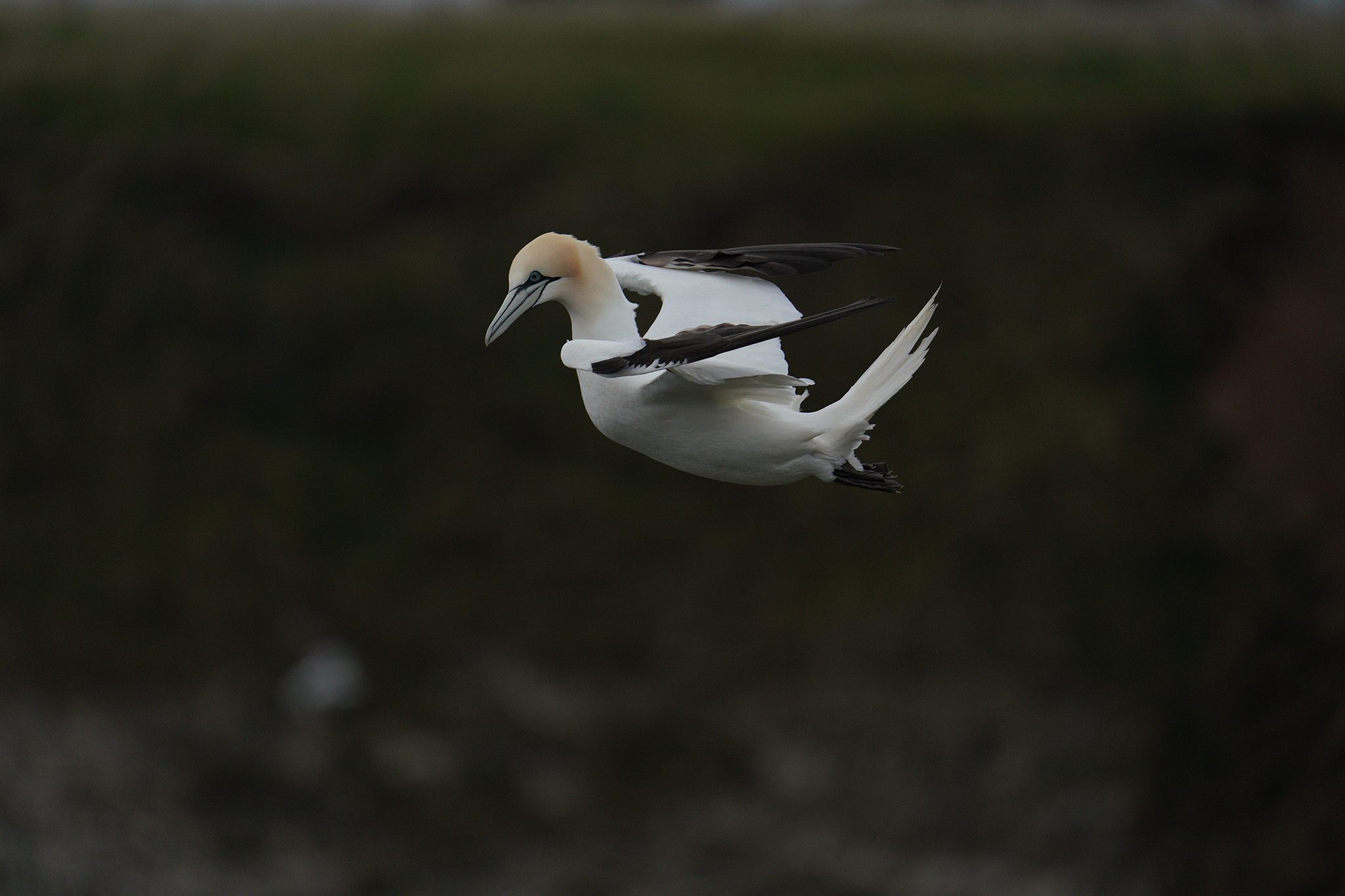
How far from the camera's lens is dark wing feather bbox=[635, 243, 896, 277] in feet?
21.4

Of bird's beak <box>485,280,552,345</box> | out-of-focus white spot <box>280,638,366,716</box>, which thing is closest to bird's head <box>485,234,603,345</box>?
bird's beak <box>485,280,552,345</box>

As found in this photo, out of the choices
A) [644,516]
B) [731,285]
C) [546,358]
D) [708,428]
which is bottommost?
[708,428]

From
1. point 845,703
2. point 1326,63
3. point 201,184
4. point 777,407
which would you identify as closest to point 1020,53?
point 1326,63

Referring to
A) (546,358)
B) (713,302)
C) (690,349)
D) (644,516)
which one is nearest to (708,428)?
(713,302)

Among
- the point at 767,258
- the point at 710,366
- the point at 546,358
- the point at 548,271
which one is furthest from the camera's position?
the point at 546,358

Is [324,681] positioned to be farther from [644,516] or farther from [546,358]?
[546,358]

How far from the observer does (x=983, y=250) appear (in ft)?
63.6

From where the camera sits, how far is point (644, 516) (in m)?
19.2

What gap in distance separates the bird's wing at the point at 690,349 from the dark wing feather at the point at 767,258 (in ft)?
3.19

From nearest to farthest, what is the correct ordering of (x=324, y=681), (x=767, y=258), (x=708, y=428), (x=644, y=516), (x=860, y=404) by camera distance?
1. (x=708, y=428)
2. (x=860, y=404)
3. (x=767, y=258)
4. (x=324, y=681)
5. (x=644, y=516)

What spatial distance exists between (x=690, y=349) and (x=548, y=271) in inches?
57.0

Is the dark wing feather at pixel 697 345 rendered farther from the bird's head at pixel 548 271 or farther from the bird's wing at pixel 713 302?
the bird's head at pixel 548 271

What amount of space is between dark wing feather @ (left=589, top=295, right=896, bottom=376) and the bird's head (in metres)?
1.06

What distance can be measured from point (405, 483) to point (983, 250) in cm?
837
